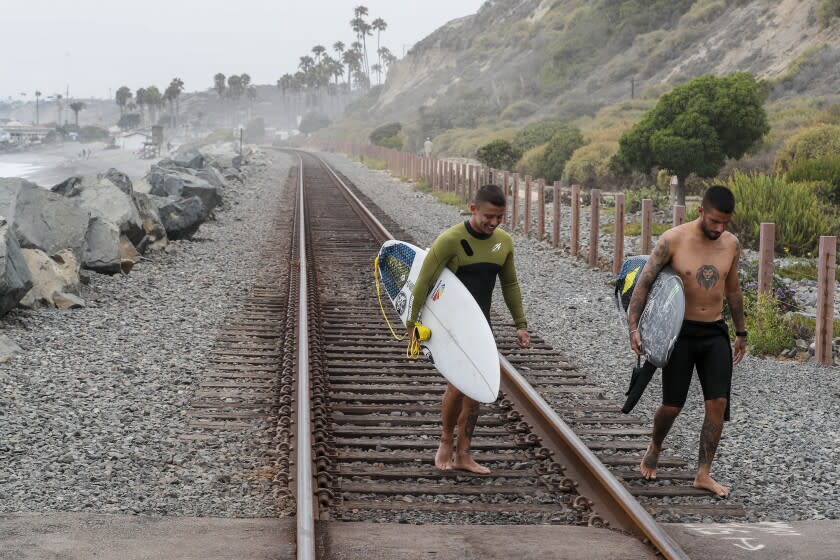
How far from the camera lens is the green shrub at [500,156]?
3769 cm

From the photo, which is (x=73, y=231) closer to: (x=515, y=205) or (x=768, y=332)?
(x=768, y=332)

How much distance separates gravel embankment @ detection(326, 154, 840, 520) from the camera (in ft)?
20.6

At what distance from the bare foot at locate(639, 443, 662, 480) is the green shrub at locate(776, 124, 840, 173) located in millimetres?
17180

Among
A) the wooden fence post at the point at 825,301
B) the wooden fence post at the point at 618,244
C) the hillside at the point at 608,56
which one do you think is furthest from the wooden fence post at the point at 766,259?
the hillside at the point at 608,56

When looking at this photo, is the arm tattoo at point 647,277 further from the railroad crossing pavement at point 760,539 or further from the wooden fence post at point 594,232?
the wooden fence post at point 594,232

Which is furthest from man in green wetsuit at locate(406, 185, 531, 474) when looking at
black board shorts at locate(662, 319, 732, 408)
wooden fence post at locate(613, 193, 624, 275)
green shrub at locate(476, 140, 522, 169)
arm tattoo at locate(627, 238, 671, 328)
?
green shrub at locate(476, 140, 522, 169)

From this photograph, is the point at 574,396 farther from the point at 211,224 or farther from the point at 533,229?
the point at 211,224

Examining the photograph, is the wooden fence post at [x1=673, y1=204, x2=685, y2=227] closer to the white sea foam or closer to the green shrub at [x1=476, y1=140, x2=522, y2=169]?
the green shrub at [x1=476, y1=140, x2=522, y2=169]

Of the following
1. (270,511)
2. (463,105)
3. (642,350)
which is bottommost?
(270,511)

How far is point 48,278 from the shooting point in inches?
477

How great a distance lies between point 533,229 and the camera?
21953 mm

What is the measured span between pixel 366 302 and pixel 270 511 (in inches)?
280

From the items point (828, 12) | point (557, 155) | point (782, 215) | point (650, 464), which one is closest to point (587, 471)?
point (650, 464)

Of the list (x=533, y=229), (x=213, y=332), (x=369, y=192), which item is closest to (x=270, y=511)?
(x=213, y=332)
